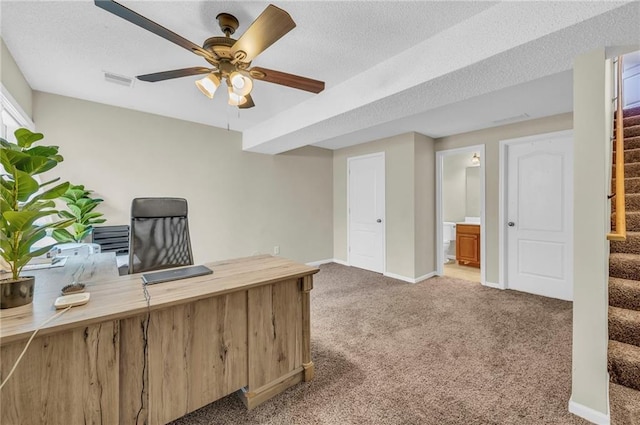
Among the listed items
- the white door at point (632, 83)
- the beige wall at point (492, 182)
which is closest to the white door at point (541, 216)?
the beige wall at point (492, 182)

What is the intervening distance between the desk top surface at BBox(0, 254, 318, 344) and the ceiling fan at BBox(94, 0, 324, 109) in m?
1.24

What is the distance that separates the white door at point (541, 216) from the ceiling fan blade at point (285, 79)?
10.5ft

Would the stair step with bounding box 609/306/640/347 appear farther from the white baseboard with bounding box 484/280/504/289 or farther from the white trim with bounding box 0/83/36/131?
the white trim with bounding box 0/83/36/131

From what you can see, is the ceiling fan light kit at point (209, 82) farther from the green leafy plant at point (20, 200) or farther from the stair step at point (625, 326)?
the stair step at point (625, 326)

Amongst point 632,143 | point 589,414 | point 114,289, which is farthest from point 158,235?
point 632,143

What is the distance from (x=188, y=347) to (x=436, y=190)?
13.6ft

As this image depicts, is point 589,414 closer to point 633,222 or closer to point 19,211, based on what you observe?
point 633,222

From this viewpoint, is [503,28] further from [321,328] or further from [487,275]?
[487,275]

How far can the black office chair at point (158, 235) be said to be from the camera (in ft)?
7.30

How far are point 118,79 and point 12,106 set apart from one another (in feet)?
2.68

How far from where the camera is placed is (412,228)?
4.09 metres

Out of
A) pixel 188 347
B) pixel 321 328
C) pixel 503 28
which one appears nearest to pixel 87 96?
pixel 188 347

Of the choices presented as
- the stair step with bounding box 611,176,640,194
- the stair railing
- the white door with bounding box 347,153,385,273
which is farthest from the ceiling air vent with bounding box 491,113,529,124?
the white door with bounding box 347,153,385,273

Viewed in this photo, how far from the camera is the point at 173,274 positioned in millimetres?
1663
